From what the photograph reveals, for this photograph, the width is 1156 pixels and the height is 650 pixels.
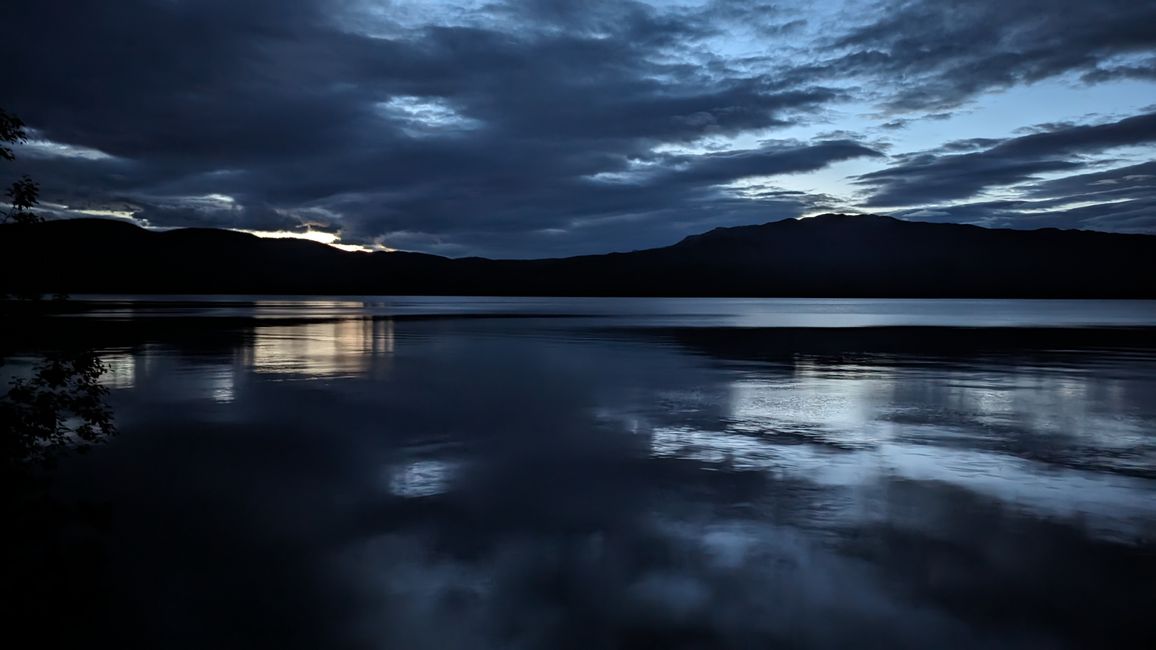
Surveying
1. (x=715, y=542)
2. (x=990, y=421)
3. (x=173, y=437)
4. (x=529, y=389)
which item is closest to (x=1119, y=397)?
(x=990, y=421)

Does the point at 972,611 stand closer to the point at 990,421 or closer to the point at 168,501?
the point at 168,501

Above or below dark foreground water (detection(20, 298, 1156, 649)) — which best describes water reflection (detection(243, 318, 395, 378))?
above

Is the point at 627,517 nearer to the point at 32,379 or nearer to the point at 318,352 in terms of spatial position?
the point at 32,379

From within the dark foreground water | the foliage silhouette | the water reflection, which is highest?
the foliage silhouette

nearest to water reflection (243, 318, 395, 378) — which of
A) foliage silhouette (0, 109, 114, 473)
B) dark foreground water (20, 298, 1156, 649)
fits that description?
dark foreground water (20, 298, 1156, 649)

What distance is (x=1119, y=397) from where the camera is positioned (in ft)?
67.0

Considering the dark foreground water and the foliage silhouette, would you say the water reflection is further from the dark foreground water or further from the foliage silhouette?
the foliage silhouette

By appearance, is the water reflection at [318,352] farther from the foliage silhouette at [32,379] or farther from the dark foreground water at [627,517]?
the foliage silhouette at [32,379]

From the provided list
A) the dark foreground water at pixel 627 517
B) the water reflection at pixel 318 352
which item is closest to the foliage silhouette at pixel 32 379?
the dark foreground water at pixel 627 517

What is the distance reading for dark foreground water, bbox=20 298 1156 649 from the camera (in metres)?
6.70

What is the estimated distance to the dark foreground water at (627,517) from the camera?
6699 millimetres

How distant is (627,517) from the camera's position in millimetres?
9602

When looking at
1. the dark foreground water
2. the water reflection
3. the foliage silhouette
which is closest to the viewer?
the dark foreground water

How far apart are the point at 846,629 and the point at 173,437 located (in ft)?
43.4
